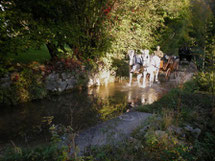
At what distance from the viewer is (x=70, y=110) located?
6.73 metres

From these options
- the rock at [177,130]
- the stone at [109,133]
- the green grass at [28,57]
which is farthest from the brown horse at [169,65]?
the rock at [177,130]

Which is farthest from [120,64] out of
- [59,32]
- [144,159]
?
→ [144,159]

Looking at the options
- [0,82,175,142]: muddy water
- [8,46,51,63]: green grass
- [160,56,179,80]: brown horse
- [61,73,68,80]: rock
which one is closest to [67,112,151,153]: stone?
[0,82,175,142]: muddy water

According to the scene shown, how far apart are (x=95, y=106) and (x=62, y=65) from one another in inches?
134

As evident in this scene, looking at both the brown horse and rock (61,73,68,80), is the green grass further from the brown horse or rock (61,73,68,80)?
the brown horse

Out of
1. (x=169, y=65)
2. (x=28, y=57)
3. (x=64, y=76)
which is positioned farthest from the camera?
(x=169, y=65)

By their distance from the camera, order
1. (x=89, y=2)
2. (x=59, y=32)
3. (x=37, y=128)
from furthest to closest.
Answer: (x=89, y=2) → (x=59, y=32) → (x=37, y=128)

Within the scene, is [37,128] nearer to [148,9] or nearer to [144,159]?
[144,159]

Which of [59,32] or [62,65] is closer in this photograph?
[59,32]

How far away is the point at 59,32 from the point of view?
28.3 feet

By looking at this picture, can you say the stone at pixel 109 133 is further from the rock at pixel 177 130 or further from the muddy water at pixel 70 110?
the rock at pixel 177 130

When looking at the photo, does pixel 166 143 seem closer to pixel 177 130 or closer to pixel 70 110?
pixel 177 130

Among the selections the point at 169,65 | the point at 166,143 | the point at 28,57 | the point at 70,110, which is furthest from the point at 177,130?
the point at 28,57

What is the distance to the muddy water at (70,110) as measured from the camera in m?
5.32
